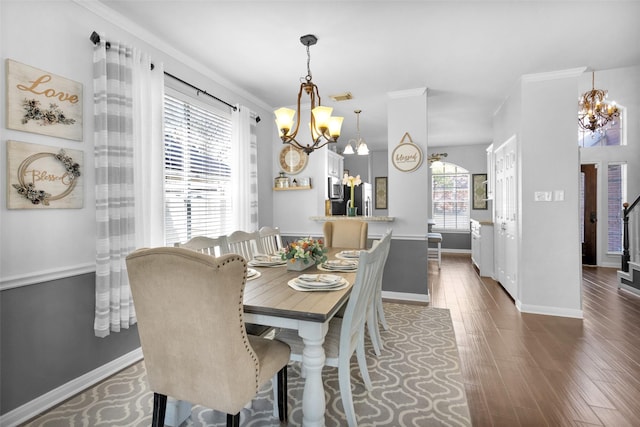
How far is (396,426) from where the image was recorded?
1.75m

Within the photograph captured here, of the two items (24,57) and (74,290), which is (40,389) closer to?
(74,290)

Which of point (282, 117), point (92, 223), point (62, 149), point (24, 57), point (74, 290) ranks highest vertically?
point (24, 57)

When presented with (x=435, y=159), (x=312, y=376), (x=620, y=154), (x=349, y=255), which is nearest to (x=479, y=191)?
(x=435, y=159)

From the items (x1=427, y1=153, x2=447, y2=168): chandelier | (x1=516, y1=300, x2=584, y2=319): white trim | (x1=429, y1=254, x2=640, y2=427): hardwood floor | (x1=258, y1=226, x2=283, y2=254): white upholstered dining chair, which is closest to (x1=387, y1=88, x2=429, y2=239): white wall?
(x1=429, y1=254, x2=640, y2=427): hardwood floor

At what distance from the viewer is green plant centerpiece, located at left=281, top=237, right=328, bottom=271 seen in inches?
87.4

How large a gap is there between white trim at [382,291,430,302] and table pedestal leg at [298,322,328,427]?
2762 mm

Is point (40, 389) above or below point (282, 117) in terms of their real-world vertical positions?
below

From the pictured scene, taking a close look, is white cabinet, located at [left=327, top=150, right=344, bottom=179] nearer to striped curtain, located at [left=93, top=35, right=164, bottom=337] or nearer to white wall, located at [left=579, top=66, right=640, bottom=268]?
striped curtain, located at [left=93, top=35, right=164, bottom=337]

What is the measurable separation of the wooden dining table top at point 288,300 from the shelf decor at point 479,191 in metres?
6.60

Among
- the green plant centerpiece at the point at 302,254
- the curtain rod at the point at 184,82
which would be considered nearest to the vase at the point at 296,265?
the green plant centerpiece at the point at 302,254

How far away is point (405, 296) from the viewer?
161 inches

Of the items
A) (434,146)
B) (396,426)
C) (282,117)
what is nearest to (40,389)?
(396,426)

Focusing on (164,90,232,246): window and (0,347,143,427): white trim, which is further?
(164,90,232,246): window

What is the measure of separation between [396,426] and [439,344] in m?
1.16
